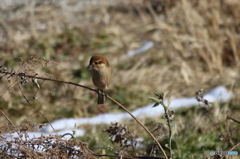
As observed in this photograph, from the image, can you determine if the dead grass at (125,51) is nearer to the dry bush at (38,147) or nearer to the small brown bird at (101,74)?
the small brown bird at (101,74)

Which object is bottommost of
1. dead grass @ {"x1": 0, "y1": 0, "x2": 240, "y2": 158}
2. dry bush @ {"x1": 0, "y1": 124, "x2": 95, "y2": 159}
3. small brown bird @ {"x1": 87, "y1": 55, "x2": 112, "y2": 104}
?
dry bush @ {"x1": 0, "y1": 124, "x2": 95, "y2": 159}

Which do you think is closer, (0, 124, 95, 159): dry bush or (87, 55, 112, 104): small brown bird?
(0, 124, 95, 159): dry bush

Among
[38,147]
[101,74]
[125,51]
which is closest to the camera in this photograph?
[38,147]

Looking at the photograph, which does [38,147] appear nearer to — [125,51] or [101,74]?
[101,74]

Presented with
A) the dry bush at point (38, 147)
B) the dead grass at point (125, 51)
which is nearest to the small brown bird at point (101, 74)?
the dead grass at point (125, 51)

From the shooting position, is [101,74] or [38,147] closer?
[38,147]

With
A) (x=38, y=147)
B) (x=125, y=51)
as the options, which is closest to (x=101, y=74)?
(x=38, y=147)

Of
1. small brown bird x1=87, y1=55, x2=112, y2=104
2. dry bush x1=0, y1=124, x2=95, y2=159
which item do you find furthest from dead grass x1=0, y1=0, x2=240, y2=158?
dry bush x1=0, y1=124, x2=95, y2=159

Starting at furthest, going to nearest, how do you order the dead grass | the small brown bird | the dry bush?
the dead grass → the small brown bird → the dry bush

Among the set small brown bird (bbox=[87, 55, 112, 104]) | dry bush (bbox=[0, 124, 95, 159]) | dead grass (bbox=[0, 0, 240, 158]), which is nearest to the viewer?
dry bush (bbox=[0, 124, 95, 159])

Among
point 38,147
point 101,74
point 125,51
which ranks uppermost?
point 125,51

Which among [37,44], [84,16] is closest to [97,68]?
[37,44]

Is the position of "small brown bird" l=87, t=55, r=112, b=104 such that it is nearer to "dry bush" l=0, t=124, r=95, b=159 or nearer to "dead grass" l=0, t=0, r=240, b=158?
"dead grass" l=0, t=0, r=240, b=158

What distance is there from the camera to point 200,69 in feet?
23.2
